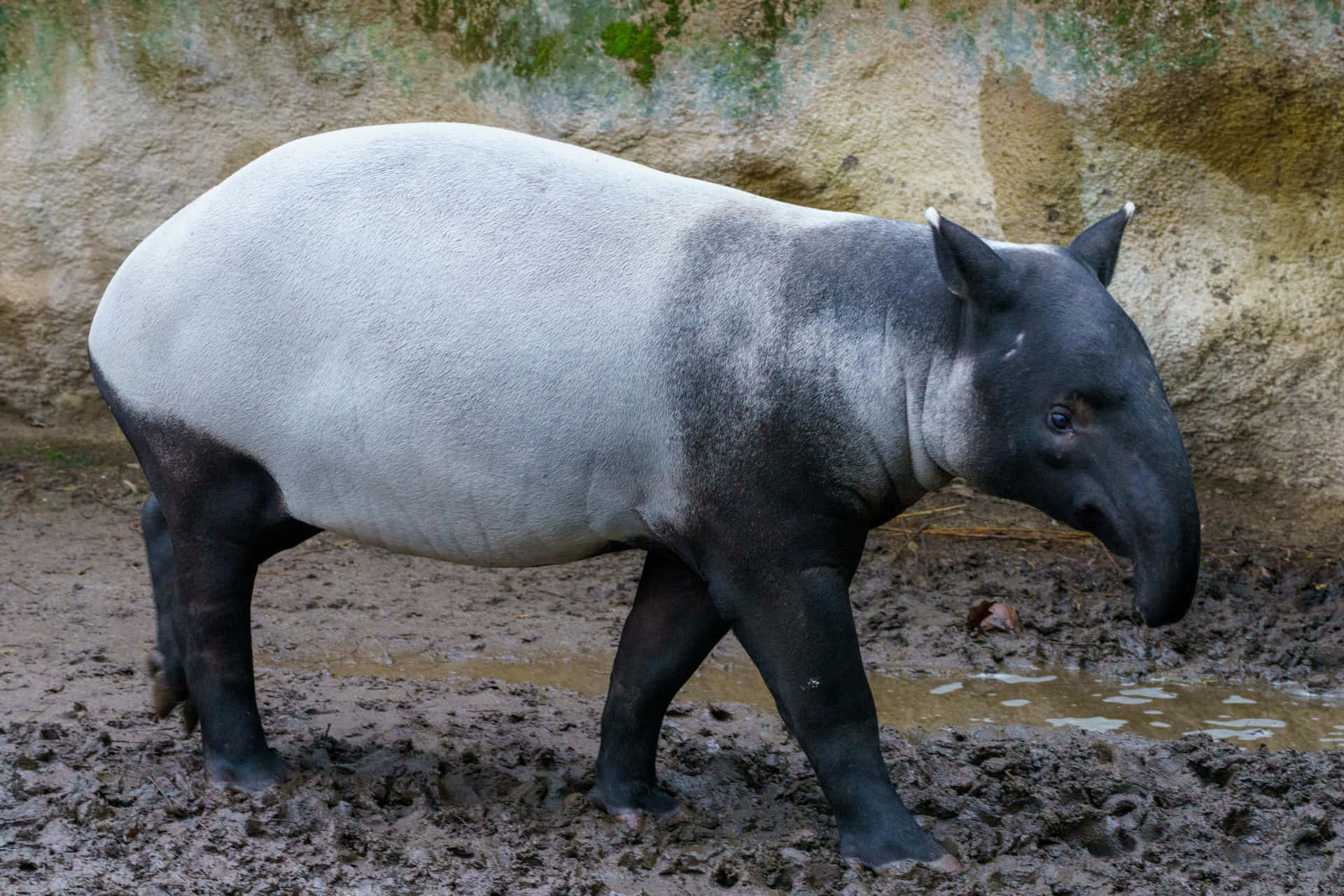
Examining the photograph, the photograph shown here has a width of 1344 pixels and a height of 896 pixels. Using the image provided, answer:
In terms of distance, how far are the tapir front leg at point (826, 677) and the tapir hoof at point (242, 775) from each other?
1336 mm

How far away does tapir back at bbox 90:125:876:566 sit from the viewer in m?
3.26

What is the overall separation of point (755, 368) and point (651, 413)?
260mm

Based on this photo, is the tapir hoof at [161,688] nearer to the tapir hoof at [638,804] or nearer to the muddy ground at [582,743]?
the muddy ground at [582,743]

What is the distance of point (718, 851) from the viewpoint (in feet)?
11.5

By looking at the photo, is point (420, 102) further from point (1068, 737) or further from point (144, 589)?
point (1068, 737)

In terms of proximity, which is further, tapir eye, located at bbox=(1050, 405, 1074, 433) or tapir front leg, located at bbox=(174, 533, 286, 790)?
tapir front leg, located at bbox=(174, 533, 286, 790)

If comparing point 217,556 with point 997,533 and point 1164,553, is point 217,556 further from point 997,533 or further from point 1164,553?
point 997,533

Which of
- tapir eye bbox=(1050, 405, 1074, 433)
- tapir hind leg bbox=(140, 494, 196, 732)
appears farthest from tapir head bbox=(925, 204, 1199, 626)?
tapir hind leg bbox=(140, 494, 196, 732)

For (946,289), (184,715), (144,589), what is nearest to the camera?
(946,289)

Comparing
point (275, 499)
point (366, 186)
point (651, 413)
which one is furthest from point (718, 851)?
point (366, 186)

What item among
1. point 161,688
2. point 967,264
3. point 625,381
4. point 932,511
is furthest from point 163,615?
point 932,511

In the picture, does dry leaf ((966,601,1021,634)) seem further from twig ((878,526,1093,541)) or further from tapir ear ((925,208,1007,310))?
tapir ear ((925,208,1007,310))

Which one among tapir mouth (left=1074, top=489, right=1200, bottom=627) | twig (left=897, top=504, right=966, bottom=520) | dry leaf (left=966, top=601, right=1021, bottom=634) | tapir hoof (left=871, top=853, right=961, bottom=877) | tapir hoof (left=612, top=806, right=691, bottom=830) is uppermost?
tapir mouth (left=1074, top=489, right=1200, bottom=627)

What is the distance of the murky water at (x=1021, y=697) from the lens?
15.0 ft
